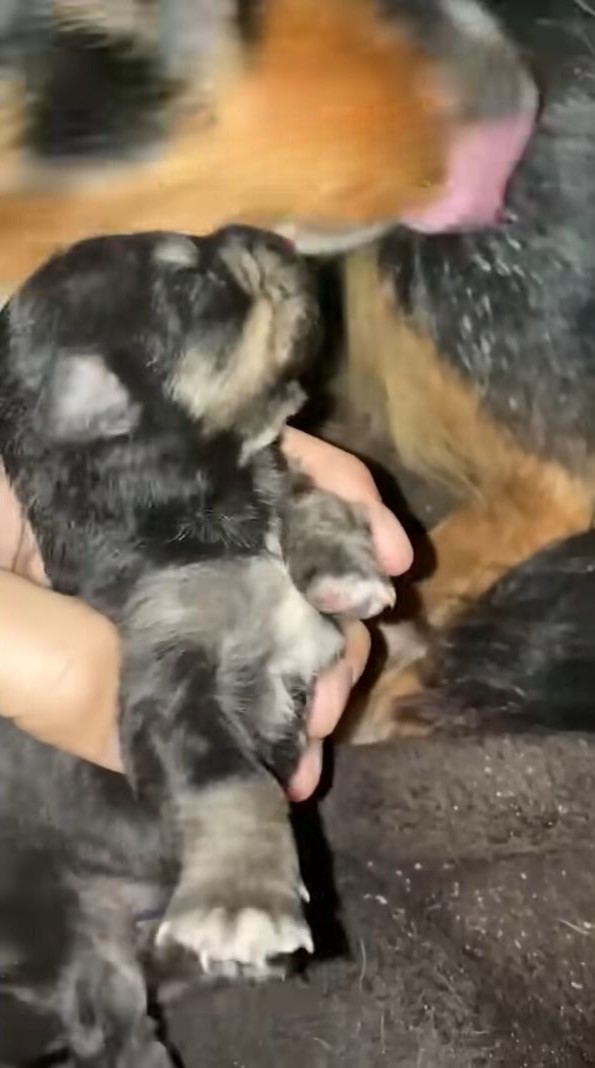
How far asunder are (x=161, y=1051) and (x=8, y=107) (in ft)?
1.50

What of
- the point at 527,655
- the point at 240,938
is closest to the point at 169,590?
the point at 240,938

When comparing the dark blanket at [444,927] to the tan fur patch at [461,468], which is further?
the tan fur patch at [461,468]

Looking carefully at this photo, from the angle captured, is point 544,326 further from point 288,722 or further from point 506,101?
point 288,722

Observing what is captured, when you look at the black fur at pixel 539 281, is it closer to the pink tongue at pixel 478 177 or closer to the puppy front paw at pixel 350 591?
the pink tongue at pixel 478 177

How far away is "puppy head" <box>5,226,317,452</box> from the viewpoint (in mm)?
704

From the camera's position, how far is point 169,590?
2.49ft

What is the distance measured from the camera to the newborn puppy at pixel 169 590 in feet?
2.31

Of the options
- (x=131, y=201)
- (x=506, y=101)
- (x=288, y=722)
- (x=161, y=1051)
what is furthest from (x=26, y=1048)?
(x=506, y=101)

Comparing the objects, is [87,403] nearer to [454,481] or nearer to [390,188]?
[390,188]

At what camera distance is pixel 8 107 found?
0.70 metres

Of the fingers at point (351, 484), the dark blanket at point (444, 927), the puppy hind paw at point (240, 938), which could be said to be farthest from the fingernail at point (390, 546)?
the puppy hind paw at point (240, 938)

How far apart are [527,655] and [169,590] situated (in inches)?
11.1

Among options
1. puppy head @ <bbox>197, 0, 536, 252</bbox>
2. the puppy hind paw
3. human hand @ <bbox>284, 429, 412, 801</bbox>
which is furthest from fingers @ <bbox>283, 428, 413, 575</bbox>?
A: the puppy hind paw

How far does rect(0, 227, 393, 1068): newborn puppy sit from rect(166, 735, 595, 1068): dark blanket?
0.07m
